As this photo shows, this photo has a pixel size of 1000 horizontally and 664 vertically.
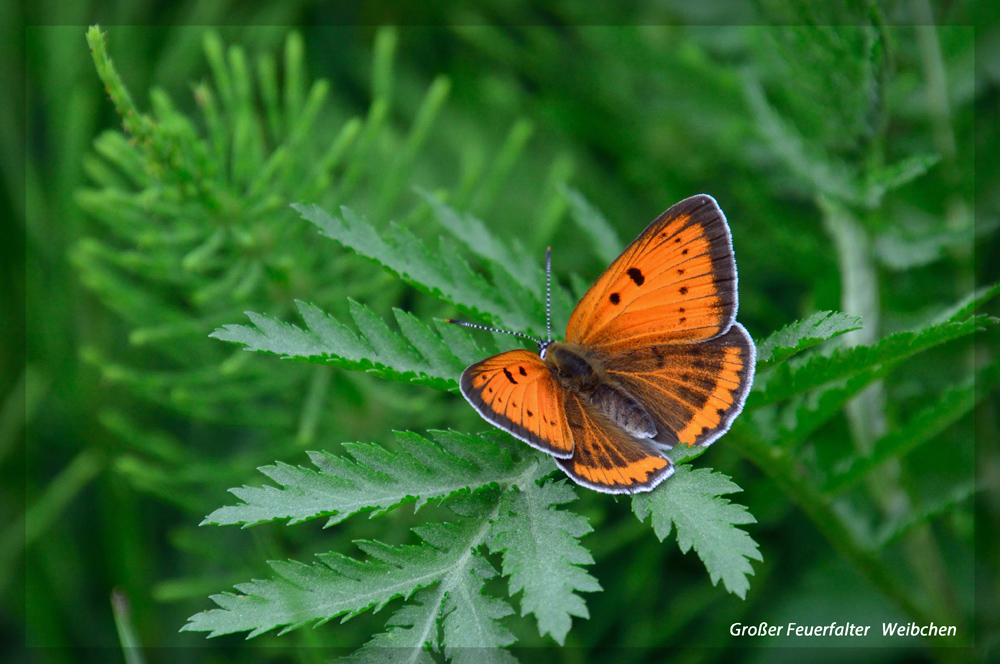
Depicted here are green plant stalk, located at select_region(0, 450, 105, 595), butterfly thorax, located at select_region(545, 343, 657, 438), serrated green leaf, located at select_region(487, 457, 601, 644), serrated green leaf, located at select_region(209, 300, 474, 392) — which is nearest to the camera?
serrated green leaf, located at select_region(487, 457, 601, 644)

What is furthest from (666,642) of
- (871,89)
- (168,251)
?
(168,251)

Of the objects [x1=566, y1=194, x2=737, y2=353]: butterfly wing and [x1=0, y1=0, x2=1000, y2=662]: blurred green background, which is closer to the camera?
[x1=566, y1=194, x2=737, y2=353]: butterfly wing

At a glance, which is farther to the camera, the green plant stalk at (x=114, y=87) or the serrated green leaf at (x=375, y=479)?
the green plant stalk at (x=114, y=87)

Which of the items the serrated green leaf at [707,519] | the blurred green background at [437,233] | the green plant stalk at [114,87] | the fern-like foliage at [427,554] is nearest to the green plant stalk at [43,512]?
the blurred green background at [437,233]

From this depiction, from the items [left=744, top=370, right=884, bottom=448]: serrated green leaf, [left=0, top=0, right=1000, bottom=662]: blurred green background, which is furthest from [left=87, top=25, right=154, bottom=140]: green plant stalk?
[left=744, top=370, right=884, bottom=448]: serrated green leaf

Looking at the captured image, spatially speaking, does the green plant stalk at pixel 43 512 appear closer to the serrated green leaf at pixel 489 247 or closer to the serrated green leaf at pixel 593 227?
the serrated green leaf at pixel 489 247

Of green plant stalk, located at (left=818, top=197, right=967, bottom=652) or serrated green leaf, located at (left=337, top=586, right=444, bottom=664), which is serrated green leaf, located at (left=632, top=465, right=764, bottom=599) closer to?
serrated green leaf, located at (left=337, top=586, right=444, bottom=664)
